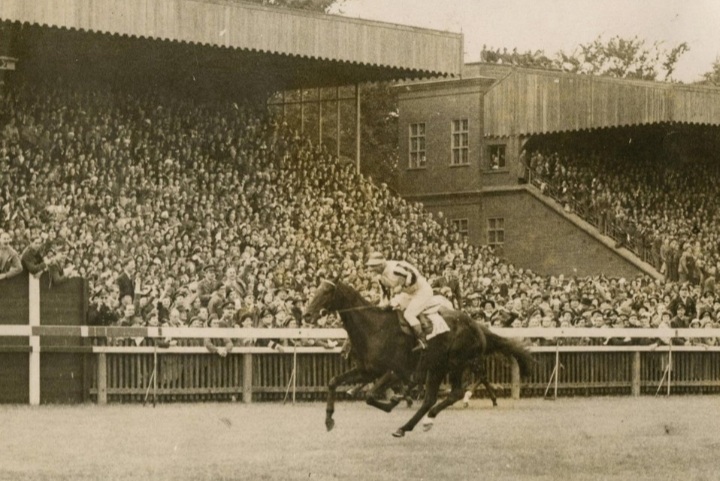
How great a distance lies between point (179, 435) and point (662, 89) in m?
26.4

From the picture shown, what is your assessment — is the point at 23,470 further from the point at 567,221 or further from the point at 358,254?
the point at 567,221

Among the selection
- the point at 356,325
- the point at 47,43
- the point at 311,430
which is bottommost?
the point at 311,430

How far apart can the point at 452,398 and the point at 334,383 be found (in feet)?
5.01

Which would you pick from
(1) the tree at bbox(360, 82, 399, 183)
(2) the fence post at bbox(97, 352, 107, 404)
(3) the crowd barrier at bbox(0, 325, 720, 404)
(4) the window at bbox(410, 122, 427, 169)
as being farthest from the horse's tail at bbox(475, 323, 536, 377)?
(1) the tree at bbox(360, 82, 399, 183)

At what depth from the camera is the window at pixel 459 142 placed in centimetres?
4594

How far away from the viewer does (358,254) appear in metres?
31.7

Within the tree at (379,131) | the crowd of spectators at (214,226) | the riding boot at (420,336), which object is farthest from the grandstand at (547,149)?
the riding boot at (420,336)

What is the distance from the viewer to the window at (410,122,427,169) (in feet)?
155

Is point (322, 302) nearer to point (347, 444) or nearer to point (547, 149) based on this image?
point (347, 444)

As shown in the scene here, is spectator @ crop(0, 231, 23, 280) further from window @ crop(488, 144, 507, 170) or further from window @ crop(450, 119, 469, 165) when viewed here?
window @ crop(450, 119, 469, 165)

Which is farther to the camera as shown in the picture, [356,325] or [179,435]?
[356,325]

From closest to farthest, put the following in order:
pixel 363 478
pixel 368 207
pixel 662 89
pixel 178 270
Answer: pixel 363 478 < pixel 178 270 < pixel 368 207 < pixel 662 89

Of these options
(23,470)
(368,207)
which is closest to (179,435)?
(23,470)

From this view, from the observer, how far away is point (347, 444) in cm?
1486
